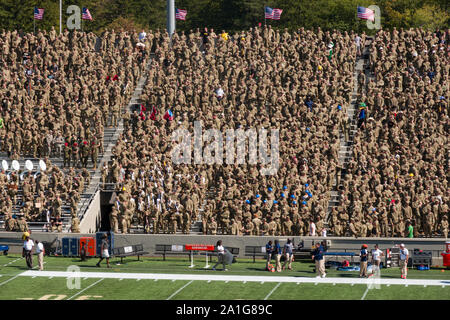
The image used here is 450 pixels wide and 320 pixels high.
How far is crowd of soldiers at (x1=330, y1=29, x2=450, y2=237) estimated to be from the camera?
36750 mm

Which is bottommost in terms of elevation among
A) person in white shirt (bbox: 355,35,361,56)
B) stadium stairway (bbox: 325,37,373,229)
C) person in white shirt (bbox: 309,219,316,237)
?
person in white shirt (bbox: 309,219,316,237)

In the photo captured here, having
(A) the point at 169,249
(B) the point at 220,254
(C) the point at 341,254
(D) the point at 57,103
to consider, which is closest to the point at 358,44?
(D) the point at 57,103

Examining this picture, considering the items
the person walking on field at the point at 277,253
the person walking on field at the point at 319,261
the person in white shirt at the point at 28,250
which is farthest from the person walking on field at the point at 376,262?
the person in white shirt at the point at 28,250

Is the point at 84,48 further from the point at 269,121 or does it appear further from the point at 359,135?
the point at 359,135

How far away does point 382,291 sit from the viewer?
29500 millimetres

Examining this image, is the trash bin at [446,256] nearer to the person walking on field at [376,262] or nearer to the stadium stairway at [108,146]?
the person walking on field at [376,262]

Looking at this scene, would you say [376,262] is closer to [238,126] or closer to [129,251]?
[129,251]

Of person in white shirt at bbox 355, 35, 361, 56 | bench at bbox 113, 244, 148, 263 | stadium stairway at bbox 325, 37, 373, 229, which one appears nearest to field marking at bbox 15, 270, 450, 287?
bench at bbox 113, 244, 148, 263

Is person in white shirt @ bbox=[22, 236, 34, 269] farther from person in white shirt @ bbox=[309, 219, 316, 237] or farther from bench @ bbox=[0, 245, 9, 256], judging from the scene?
person in white shirt @ bbox=[309, 219, 316, 237]

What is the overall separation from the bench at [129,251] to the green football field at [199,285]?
1.15 ft

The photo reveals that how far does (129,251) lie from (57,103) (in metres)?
14.1

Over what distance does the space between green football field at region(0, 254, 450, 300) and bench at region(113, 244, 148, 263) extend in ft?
1.15

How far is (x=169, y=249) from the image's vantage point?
36.6 metres

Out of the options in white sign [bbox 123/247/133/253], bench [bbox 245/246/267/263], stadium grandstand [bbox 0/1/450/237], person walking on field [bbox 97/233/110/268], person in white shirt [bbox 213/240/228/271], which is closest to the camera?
person in white shirt [bbox 213/240/228/271]
